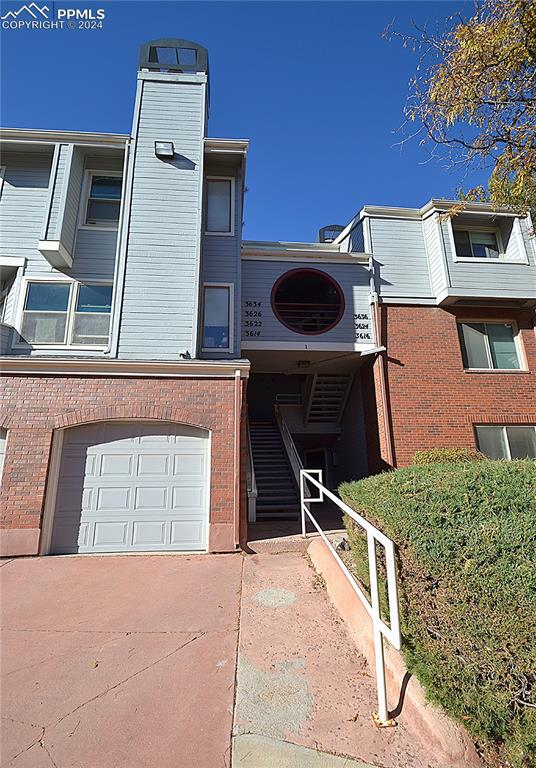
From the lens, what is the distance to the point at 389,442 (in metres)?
10.1

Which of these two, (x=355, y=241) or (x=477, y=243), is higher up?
(x=355, y=241)

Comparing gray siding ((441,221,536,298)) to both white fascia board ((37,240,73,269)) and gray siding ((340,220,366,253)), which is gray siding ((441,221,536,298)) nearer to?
gray siding ((340,220,366,253))

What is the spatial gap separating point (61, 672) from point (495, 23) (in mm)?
8995

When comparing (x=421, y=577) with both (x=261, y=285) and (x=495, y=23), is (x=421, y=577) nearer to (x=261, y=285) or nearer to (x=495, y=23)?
(x=495, y=23)

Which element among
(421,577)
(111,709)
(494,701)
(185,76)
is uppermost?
(185,76)

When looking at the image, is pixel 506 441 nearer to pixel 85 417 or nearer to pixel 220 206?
pixel 220 206

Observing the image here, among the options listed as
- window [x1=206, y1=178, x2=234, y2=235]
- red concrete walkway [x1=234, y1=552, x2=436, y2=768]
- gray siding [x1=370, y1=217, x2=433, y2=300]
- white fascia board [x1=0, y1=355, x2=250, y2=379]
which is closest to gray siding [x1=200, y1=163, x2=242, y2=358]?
window [x1=206, y1=178, x2=234, y2=235]

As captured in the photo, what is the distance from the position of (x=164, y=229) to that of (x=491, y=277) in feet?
30.3

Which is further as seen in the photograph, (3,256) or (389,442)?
(389,442)

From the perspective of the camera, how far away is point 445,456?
9.53 meters

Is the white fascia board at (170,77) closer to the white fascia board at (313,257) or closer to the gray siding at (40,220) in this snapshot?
the gray siding at (40,220)

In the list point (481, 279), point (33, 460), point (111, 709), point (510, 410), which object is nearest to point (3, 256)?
point (33, 460)

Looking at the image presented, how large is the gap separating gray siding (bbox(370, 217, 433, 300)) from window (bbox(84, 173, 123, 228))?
24.5 ft

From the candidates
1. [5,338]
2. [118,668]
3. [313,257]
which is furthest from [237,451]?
[313,257]
